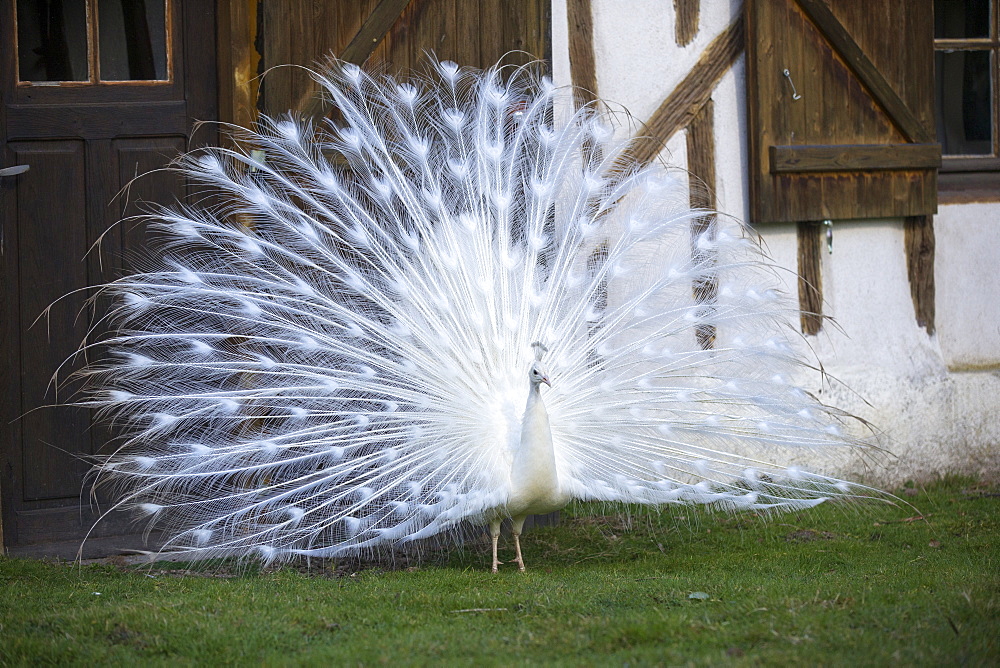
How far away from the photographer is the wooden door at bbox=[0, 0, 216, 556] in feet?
16.8

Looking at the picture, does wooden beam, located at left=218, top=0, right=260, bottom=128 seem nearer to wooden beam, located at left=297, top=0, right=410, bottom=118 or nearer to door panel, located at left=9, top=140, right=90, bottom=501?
wooden beam, located at left=297, top=0, right=410, bottom=118

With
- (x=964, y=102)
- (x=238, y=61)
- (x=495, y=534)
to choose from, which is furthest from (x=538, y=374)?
(x=964, y=102)

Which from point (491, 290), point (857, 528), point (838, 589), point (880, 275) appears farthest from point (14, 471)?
point (880, 275)

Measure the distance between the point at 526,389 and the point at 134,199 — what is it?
220 centimetres

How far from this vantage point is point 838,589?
4.29m

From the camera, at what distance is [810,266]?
6.47 m

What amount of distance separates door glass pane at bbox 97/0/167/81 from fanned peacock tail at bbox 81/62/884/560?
1.79 feet

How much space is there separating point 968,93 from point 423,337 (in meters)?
4.39

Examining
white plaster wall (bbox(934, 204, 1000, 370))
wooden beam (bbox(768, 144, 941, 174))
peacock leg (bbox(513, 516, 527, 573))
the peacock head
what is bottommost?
peacock leg (bbox(513, 516, 527, 573))

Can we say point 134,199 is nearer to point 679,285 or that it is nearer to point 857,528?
point 679,285

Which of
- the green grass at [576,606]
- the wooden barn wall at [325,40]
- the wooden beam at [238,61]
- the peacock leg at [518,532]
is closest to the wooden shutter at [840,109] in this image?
the wooden barn wall at [325,40]

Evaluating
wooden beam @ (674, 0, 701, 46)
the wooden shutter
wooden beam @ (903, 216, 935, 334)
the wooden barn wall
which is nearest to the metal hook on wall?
the wooden shutter

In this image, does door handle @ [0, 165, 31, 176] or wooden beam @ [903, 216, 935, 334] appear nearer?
door handle @ [0, 165, 31, 176]

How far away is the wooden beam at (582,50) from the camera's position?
606cm
